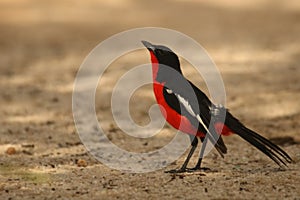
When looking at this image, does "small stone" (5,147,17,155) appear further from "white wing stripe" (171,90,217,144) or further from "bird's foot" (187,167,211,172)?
"white wing stripe" (171,90,217,144)

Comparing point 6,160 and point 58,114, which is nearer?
point 6,160

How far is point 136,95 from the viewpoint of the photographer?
9.18m

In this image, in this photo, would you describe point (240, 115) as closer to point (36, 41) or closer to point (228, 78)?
point (228, 78)

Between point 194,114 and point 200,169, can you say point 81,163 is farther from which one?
point 194,114

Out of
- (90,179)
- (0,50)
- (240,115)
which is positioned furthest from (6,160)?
(0,50)

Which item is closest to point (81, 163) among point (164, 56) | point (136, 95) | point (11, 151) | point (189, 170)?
point (11, 151)

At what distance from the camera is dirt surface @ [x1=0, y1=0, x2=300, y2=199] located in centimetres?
521

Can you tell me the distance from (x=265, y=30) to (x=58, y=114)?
5.49 metres

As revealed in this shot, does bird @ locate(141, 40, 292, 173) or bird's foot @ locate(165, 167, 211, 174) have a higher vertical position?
bird @ locate(141, 40, 292, 173)

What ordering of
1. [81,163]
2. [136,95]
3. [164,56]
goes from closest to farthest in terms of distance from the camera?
[164,56], [81,163], [136,95]

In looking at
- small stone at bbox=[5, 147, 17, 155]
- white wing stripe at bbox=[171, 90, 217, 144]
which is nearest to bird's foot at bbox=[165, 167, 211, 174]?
white wing stripe at bbox=[171, 90, 217, 144]

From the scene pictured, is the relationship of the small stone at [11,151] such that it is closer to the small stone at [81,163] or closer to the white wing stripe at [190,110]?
the small stone at [81,163]

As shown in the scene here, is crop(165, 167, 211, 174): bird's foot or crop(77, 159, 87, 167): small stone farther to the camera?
crop(77, 159, 87, 167): small stone

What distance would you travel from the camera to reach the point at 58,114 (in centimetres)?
840
